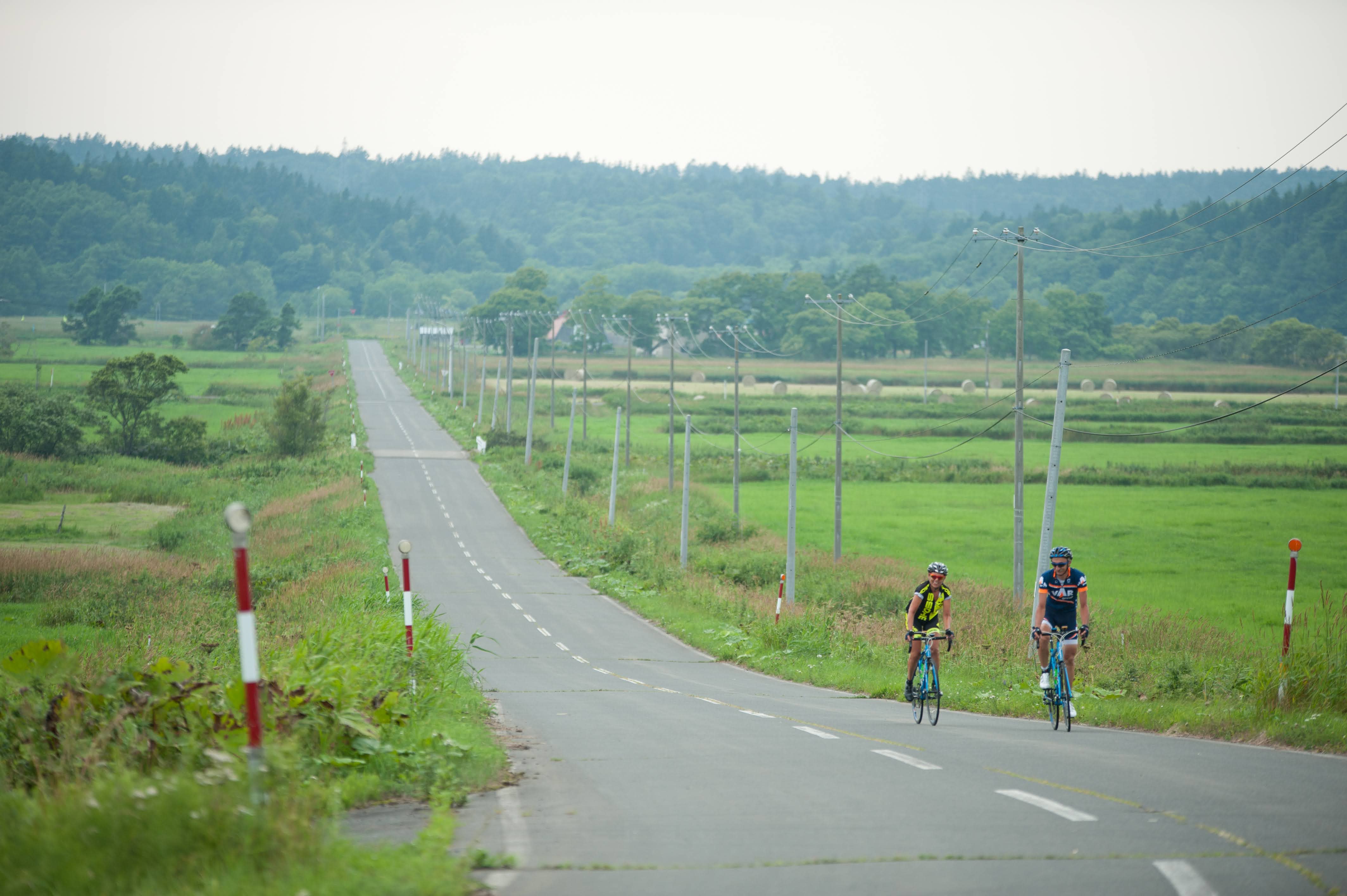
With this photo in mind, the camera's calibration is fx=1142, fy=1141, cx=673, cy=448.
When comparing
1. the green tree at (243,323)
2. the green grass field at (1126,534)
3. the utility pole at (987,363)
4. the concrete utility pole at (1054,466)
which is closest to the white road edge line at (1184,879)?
the concrete utility pole at (1054,466)

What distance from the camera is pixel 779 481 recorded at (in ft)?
209

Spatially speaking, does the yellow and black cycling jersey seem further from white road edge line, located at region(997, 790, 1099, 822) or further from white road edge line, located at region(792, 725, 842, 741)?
white road edge line, located at region(997, 790, 1099, 822)

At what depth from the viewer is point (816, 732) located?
1302cm

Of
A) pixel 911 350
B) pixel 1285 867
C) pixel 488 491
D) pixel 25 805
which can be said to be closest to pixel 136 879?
pixel 25 805

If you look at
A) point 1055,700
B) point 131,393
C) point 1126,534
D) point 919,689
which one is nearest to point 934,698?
point 919,689

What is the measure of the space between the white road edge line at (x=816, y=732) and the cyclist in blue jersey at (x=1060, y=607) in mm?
2658

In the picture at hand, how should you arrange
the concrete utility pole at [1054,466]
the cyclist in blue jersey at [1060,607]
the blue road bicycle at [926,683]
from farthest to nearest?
the concrete utility pole at [1054,466] < the blue road bicycle at [926,683] < the cyclist in blue jersey at [1060,607]

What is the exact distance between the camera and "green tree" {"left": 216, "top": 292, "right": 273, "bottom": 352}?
14725 centimetres

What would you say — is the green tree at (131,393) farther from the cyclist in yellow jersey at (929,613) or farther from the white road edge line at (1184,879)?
the white road edge line at (1184,879)

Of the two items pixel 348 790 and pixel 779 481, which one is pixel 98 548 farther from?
pixel 348 790

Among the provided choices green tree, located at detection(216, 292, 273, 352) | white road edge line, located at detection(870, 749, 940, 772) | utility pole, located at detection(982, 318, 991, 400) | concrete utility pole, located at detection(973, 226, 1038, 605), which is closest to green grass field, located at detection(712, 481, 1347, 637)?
concrete utility pole, located at detection(973, 226, 1038, 605)

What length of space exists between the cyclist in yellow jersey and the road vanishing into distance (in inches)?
31.6

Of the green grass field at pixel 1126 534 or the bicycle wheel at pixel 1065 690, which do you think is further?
the green grass field at pixel 1126 534

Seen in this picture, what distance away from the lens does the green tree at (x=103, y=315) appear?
413 feet
